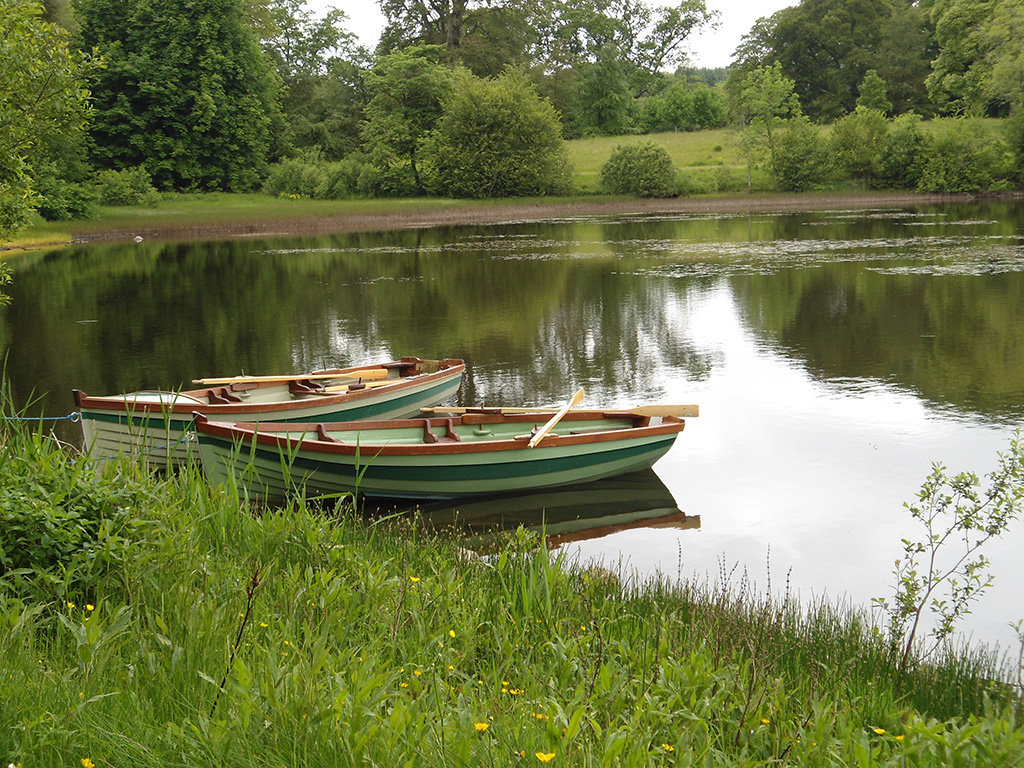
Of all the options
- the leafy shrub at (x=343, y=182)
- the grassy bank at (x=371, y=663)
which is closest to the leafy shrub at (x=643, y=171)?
Result: the leafy shrub at (x=343, y=182)

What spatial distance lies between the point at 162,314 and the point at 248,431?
13529 mm

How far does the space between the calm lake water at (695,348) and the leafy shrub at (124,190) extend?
58.7 feet

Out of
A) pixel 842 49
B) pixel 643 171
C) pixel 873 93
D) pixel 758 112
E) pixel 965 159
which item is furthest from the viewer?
pixel 842 49

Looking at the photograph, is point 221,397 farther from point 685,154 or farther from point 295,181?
point 685,154

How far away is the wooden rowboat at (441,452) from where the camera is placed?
8211mm

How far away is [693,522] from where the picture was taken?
8422 millimetres

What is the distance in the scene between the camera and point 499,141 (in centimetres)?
5912

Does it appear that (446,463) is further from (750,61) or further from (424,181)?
(750,61)

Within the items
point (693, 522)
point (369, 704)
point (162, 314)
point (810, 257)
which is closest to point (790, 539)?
point (693, 522)

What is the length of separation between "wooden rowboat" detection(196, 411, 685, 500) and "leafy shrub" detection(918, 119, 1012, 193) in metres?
52.5

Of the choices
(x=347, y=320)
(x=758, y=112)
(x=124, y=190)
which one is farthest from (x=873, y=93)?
(x=347, y=320)

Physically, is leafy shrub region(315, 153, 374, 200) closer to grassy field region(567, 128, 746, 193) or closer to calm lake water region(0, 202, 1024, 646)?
grassy field region(567, 128, 746, 193)

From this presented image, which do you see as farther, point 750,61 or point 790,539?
point 750,61

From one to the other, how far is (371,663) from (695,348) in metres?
13.4
